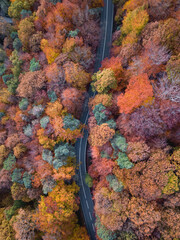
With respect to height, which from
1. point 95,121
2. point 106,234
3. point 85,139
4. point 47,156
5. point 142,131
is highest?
point 142,131

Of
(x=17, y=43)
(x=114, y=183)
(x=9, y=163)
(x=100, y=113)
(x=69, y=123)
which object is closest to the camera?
(x=114, y=183)

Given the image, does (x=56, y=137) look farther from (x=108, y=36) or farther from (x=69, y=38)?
(x=108, y=36)

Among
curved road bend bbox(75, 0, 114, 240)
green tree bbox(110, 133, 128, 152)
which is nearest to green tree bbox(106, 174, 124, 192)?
green tree bbox(110, 133, 128, 152)

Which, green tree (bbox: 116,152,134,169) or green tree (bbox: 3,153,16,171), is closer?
green tree (bbox: 116,152,134,169)

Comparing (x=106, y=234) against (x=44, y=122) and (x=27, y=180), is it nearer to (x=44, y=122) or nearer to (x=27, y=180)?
(x=27, y=180)

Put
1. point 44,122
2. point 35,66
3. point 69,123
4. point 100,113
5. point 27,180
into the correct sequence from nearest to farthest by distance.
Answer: point 100,113, point 69,123, point 44,122, point 27,180, point 35,66

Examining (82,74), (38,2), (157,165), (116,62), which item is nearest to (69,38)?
(82,74)

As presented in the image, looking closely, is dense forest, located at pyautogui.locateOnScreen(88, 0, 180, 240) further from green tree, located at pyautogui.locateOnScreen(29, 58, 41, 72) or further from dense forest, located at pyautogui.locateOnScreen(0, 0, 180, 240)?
green tree, located at pyautogui.locateOnScreen(29, 58, 41, 72)

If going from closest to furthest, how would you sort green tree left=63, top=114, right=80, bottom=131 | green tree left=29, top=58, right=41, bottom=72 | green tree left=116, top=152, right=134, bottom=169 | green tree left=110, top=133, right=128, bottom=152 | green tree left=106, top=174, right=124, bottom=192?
1. green tree left=116, top=152, right=134, bottom=169
2. green tree left=106, top=174, right=124, bottom=192
3. green tree left=110, top=133, right=128, bottom=152
4. green tree left=63, top=114, right=80, bottom=131
5. green tree left=29, top=58, right=41, bottom=72

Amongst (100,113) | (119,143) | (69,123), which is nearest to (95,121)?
(100,113)
